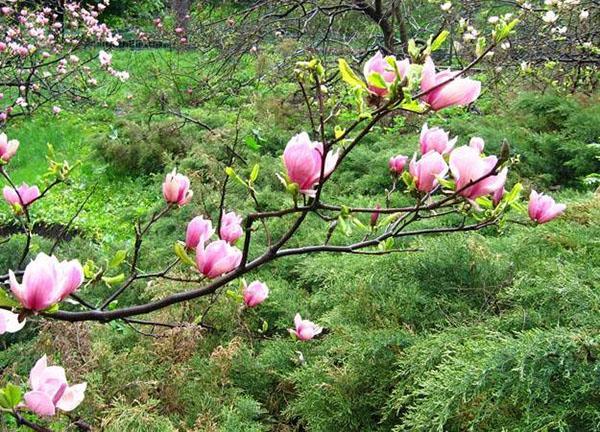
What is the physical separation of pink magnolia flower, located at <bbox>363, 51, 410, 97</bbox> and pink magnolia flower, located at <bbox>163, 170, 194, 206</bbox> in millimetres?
482

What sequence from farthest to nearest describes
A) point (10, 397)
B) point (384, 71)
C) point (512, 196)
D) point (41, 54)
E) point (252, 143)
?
1. point (41, 54)
2. point (252, 143)
3. point (512, 196)
4. point (384, 71)
5. point (10, 397)

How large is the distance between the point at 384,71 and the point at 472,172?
0.67 ft

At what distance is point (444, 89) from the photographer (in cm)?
86

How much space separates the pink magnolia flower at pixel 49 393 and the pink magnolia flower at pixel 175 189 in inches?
16.9

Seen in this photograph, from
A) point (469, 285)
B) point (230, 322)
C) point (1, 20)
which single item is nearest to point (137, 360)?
point (230, 322)

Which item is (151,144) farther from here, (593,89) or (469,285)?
(469,285)

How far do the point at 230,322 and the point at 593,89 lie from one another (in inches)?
166

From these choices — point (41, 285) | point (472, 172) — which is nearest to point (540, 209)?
point (472, 172)

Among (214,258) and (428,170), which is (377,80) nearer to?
(428,170)

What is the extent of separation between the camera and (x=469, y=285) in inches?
77.1

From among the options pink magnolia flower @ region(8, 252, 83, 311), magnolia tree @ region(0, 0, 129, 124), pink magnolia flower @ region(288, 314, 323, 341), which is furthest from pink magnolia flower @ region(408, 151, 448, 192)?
magnolia tree @ region(0, 0, 129, 124)

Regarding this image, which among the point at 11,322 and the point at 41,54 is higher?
the point at 11,322

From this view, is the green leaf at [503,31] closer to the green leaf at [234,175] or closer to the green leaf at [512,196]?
the green leaf at [512,196]

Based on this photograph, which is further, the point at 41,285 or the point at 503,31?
the point at 503,31
